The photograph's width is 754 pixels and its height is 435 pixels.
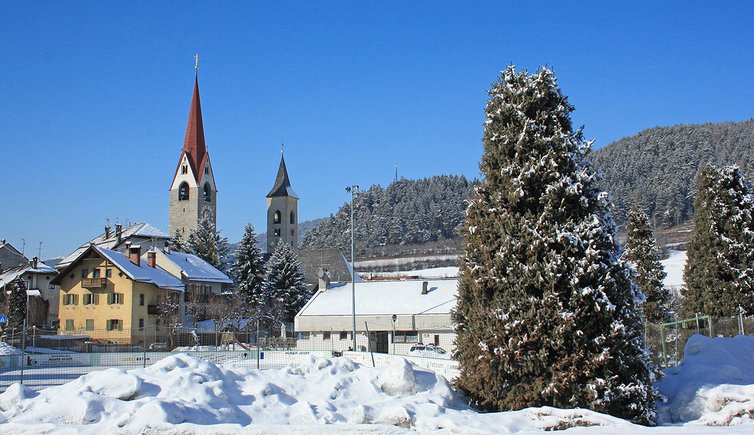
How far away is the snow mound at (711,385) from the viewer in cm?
1377

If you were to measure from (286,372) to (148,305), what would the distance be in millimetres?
41619

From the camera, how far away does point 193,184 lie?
109 metres

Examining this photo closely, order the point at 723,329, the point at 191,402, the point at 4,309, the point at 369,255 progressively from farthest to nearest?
the point at 369,255, the point at 4,309, the point at 723,329, the point at 191,402

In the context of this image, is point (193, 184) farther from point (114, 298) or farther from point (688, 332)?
point (688, 332)

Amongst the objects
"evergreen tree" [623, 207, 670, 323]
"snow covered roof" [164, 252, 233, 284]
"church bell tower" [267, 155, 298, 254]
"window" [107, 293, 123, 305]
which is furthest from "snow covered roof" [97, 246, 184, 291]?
"church bell tower" [267, 155, 298, 254]

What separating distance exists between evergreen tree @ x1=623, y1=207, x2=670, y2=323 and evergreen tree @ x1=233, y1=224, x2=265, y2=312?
37426mm

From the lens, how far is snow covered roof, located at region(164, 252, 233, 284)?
61375 mm

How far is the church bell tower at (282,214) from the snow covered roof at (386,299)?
233 feet

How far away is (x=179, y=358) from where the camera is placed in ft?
49.7

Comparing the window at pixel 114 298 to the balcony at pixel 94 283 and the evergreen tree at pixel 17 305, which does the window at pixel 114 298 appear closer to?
the balcony at pixel 94 283

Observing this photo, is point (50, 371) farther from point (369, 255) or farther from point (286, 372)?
point (369, 255)

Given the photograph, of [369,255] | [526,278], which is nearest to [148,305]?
[526,278]

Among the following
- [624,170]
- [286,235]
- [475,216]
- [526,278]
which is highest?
[624,170]

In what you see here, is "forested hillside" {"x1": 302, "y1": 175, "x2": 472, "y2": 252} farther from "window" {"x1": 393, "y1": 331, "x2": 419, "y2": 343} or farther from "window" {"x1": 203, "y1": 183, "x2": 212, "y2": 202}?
"window" {"x1": 393, "y1": 331, "x2": 419, "y2": 343}
